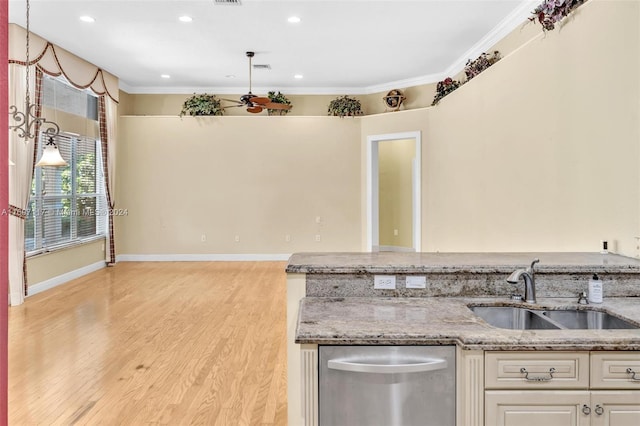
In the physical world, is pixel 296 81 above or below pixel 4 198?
above

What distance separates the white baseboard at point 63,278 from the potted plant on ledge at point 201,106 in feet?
9.94

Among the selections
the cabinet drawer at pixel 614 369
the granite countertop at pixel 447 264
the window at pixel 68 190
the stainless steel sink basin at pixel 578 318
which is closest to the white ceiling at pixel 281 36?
the window at pixel 68 190

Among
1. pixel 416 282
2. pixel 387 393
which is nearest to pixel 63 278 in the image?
pixel 416 282

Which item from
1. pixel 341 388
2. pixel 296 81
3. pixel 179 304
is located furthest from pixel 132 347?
pixel 296 81

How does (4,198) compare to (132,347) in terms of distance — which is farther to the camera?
(132,347)

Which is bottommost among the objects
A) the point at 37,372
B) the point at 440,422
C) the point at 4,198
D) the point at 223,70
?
the point at 37,372

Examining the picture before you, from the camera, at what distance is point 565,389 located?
Answer: 1.66 metres

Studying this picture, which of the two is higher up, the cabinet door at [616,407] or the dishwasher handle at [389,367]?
the dishwasher handle at [389,367]

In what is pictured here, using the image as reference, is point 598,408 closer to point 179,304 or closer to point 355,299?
point 355,299

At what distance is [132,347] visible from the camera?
4.02m

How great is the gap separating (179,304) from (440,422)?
4353 mm

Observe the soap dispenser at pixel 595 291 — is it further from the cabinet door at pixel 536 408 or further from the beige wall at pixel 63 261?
the beige wall at pixel 63 261

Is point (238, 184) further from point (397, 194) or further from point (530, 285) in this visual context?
point (530, 285)

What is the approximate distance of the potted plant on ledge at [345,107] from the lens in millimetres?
8539
